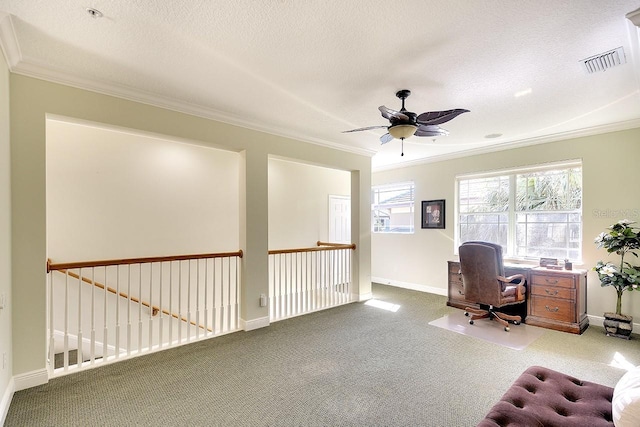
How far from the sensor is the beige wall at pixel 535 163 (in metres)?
3.67

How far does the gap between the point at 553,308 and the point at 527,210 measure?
4.77ft

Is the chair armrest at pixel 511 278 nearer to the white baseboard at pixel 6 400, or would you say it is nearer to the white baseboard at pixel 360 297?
the white baseboard at pixel 360 297

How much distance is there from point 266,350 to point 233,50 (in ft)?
8.91

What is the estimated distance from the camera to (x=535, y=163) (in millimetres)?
4379

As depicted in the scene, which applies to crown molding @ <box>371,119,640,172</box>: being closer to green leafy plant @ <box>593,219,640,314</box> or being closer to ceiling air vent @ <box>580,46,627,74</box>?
green leafy plant @ <box>593,219,640,314</box>

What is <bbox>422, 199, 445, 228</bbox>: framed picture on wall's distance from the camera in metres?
5.45

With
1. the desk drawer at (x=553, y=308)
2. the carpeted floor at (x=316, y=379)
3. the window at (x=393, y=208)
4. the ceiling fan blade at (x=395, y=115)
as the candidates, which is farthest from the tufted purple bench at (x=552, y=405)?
the window at (x=393, y=208)

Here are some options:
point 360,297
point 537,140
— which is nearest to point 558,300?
point 537,140

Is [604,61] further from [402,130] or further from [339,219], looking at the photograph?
[339,219]

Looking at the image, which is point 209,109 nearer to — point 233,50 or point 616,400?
point 233,50

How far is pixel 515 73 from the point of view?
2.48 m

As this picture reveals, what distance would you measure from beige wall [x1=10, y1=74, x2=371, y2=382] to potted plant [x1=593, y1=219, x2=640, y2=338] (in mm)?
3970

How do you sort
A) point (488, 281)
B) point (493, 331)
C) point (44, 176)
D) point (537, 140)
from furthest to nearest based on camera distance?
1. point (537, 140)
2. point (488, 281)
3. point (493, 331)
4. point (44, 176)

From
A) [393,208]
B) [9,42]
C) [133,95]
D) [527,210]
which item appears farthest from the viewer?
[393,208]
